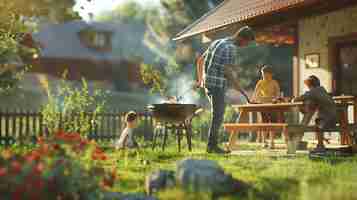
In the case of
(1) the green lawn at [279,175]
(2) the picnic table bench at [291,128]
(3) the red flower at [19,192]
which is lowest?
(1) the green lawn at [279,175]

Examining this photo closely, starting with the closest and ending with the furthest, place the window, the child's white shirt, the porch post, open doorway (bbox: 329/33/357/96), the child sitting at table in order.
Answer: the child sitting at table, the child's white shirt, open doorway (bbox: 329/33/357/96), the porch post, the window

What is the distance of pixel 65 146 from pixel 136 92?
4038 centimetres

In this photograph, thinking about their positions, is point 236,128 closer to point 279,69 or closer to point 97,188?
point 97,188

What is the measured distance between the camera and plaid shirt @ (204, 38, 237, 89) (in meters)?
9.83

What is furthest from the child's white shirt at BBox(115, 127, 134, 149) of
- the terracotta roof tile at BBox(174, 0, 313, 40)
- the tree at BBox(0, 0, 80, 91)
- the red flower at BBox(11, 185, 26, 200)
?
the red flower at BBox(11, 185, 26, 200)

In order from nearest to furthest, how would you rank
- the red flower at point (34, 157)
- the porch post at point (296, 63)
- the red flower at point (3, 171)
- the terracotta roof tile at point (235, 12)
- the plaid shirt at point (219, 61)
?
1. the red flower at point (3, 171)
2. the red flower at point (34, 157)
3. the plaid shirt at point (219, 61)
4. the terracotta roof tile at point (235, 12)
5. the porch post at point (296, 63)

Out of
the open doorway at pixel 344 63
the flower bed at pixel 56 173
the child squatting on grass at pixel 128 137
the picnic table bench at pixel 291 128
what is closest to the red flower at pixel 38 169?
the flower bed at pixel 56 173

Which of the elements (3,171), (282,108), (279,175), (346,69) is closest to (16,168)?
(3,171)

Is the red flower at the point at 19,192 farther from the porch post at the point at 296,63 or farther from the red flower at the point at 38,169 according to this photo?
the porch post at the point at 296,63

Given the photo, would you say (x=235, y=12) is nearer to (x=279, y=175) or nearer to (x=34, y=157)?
(x=279, y=175)

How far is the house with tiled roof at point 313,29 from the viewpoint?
13.0m

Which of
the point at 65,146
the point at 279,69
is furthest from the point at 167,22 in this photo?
the point at 65,146

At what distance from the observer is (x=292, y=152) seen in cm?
1009

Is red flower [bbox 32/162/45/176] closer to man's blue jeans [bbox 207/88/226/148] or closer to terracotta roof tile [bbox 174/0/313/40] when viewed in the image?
man's blue jeans [bbox 207/88/226/148]
